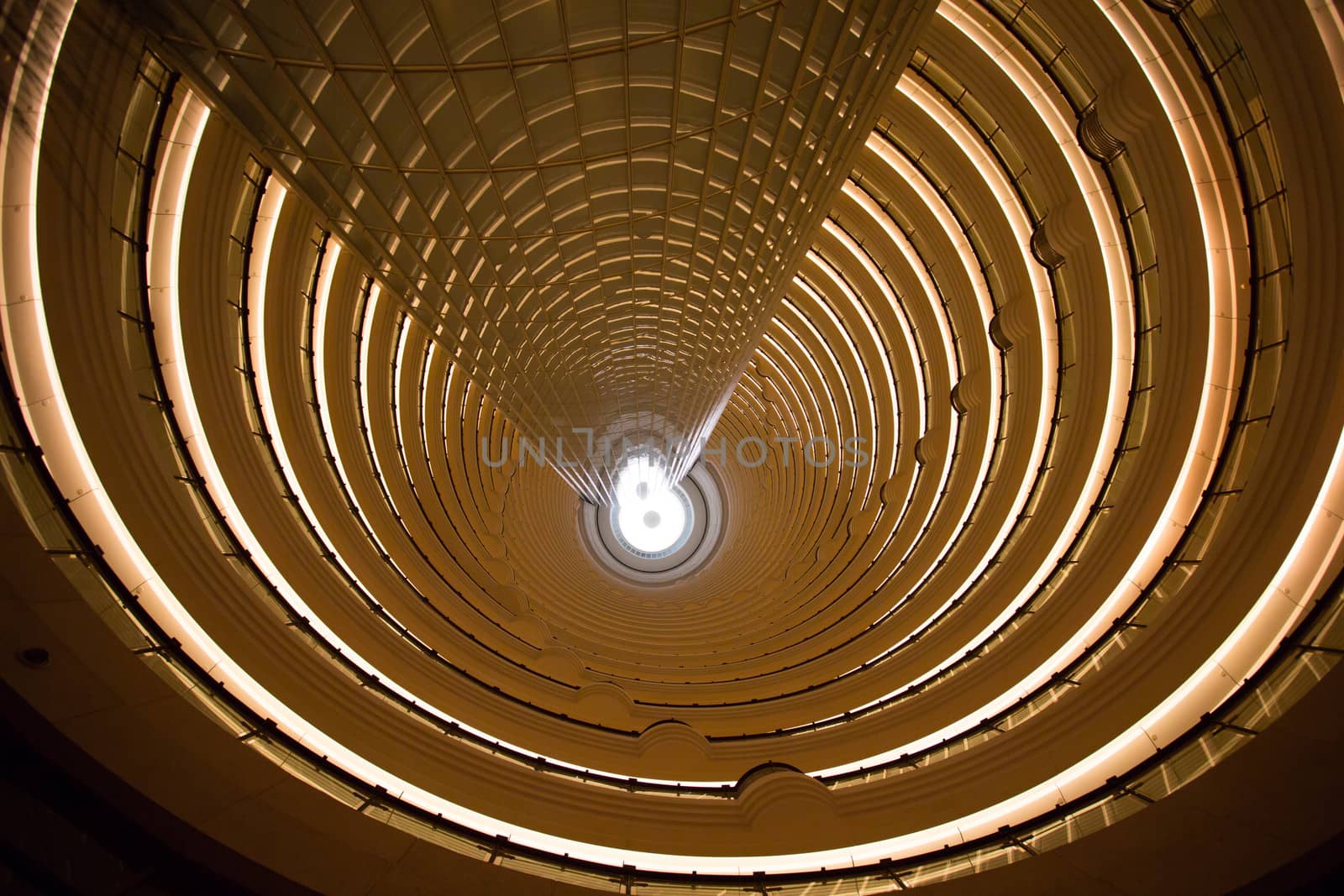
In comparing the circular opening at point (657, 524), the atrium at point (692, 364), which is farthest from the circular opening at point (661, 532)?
the atrium at point (692, 364)

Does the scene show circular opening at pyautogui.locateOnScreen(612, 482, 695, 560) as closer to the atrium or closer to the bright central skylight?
the bright central skylight

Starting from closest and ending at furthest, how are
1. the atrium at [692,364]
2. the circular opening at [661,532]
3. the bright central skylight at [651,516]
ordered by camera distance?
the atrium at [692,364]
the bright central skylight at [651,516]
the circular opening at [661,532]

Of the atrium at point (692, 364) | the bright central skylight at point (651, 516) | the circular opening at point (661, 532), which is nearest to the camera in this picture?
the atrium at point (692, 364)

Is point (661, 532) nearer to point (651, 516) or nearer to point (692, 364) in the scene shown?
point (651, 516)

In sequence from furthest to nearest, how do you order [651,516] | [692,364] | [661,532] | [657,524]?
[661,532], [657,524], [651,516], [692,364]

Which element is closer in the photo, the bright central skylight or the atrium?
the atrium

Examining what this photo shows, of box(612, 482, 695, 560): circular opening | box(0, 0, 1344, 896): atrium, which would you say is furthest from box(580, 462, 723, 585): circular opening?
box(0, 0, 1344, 896): atrium

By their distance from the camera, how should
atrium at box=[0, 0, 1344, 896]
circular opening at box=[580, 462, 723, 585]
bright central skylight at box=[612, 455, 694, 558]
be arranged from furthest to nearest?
1. circular opening at box=[580, 462, 723, 585]
2. bright central skylight at box=[612, 455, 694, 558]
3. atrium at box=[0, 0, 1344, 896]

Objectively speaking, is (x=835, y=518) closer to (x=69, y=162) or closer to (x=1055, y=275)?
(x=1055, y=275)

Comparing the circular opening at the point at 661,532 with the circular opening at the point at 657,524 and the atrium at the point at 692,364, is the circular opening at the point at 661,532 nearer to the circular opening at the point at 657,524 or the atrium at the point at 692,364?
A: the circular opening at the point at 657,524

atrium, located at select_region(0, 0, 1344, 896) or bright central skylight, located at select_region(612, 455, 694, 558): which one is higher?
bright central skylight, located at select_region(612, 455, 694, 558)

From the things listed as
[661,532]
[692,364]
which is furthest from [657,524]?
[692,364]

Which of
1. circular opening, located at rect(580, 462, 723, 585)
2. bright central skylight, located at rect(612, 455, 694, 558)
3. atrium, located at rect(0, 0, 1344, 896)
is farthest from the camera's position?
circular opening, located at rect(580, 462, 723, 585)

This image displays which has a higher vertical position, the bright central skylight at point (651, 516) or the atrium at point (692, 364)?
the bright central skylight at point (651, 516)
